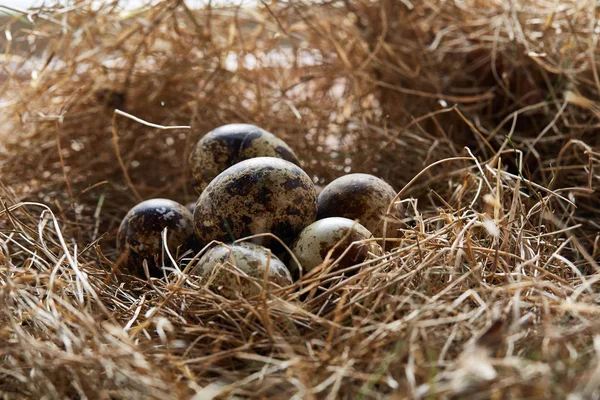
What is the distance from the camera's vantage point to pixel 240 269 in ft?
3.55

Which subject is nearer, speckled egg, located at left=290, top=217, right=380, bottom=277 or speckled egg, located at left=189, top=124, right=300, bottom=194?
speckled egg, located at left=290, top=217, right=380, bottom=277

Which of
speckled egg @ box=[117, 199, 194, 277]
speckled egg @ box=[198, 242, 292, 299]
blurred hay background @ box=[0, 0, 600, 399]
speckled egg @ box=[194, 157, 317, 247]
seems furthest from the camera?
speckled egg @ box=[117, 199, 194, 277]

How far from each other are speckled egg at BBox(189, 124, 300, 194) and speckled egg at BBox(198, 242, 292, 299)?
26 cm

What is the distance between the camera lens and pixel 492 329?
0.85 m

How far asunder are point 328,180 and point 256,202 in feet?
1.70

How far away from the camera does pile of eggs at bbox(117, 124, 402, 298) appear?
1.10 m

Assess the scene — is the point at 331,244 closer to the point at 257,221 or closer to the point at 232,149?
Answer: the point at 257,221

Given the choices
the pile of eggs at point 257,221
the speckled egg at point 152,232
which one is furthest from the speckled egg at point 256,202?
the speckled egg at point 152,232

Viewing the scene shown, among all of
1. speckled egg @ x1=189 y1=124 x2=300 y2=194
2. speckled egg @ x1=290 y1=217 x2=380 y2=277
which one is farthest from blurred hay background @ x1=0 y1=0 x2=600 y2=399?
speckled egg @ x1=189 y1=124 x2=300 y2=194

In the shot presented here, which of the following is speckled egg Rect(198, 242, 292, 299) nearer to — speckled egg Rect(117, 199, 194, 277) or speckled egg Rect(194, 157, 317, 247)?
speckled egg Rect(194, 157, 317, 247)

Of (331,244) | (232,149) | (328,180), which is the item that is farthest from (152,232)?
(328,180)

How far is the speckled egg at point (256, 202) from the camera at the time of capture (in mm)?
1174

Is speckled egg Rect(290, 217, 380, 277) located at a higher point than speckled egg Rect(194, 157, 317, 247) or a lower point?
lower

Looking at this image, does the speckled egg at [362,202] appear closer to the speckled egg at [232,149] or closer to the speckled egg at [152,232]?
the speckled egg at [232,149]
